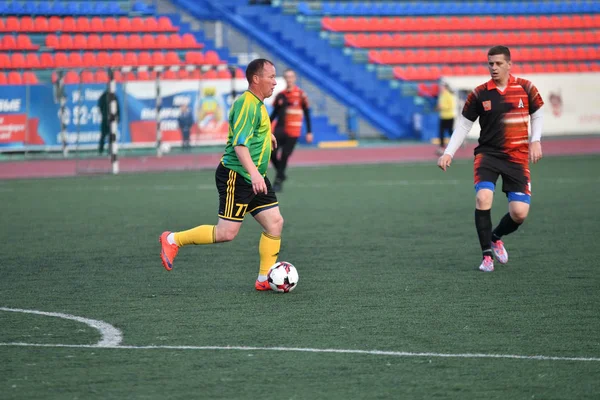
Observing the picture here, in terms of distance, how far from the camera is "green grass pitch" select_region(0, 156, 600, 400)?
5.46m

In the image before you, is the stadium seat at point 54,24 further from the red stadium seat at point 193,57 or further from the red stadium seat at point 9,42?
the red stadium seat at point 193,57

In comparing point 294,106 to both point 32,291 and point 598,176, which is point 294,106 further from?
point 32,291

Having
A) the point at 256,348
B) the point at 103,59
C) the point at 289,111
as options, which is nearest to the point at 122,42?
the point at 103,59


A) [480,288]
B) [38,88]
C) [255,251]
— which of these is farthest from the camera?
[38,88]

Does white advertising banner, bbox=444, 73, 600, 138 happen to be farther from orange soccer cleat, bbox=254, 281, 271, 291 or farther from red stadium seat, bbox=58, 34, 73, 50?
orange soccer cleat, bbox=254, 281, 271, 291

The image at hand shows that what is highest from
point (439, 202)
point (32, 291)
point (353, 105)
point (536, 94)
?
point (536, 94)

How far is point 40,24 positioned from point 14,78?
13.1ft

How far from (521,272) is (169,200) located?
7782mm

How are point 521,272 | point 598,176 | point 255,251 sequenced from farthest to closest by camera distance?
point 598,176
point 255,251
point 521,272

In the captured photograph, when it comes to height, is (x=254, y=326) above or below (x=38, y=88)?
above

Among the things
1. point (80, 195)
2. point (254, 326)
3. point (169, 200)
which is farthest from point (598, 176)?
point (254, 326)

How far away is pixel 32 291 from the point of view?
8312mm

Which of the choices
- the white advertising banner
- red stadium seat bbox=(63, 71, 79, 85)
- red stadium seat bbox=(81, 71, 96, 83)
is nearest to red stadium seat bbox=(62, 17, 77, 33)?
red stadium seat bbox=(81, 71, 96, 83)

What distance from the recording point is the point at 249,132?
7.84 m
